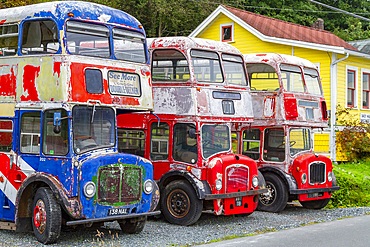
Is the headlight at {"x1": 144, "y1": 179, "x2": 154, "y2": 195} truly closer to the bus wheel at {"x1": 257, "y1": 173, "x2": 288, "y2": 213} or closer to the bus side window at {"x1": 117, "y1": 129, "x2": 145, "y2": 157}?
the bus side window at {"x1": 117, "y1": 129, "x2": 145, "y2": 157}

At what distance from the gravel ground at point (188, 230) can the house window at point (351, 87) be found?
36.4 feet

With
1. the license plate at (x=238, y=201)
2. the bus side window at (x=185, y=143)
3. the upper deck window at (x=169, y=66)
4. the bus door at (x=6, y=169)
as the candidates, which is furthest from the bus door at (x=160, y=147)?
the bus door at (x=6, y=169)

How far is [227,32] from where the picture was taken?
2912cm

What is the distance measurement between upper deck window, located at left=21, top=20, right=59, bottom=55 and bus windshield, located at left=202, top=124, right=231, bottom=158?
4.05 meters

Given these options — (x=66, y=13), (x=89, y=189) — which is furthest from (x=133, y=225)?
(x=66, y=13)

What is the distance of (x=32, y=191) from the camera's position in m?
10.6

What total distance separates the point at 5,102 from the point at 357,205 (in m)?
10.5

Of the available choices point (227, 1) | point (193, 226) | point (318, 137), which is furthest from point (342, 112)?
point (227, 1)

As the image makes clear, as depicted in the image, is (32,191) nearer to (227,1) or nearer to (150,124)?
(150,124)

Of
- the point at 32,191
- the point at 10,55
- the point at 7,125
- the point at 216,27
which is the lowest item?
the point at 32,191

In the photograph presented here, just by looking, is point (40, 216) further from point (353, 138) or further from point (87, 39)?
point (353, 138)

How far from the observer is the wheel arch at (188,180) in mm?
12383

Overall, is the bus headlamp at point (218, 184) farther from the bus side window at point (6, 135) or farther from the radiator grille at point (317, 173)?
the bus side window at point (6, 135)

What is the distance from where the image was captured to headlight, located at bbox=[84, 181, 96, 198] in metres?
9.93
